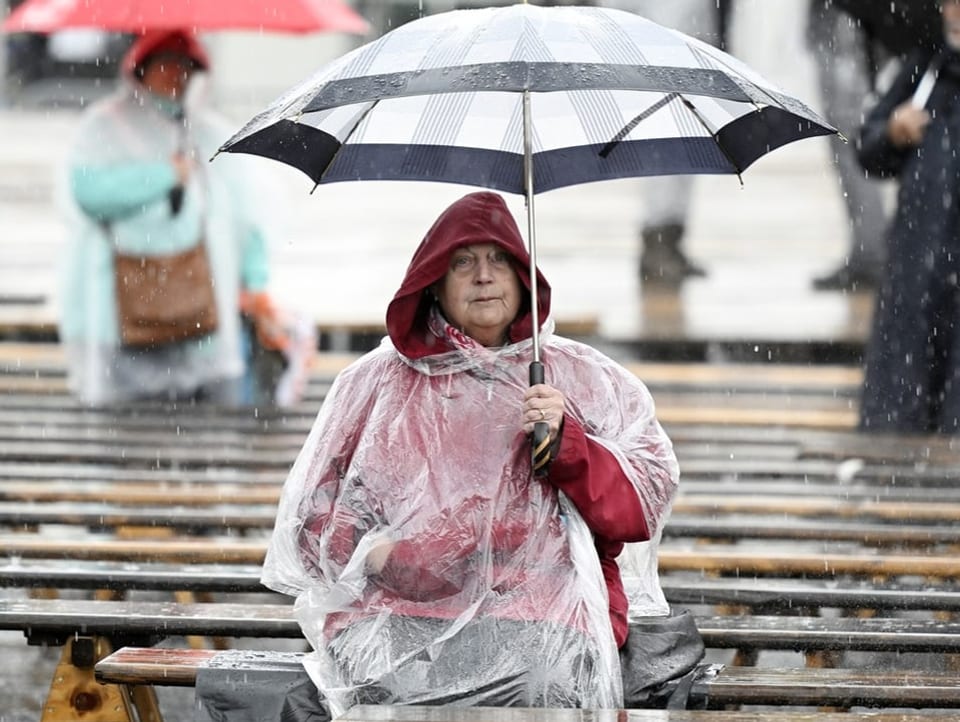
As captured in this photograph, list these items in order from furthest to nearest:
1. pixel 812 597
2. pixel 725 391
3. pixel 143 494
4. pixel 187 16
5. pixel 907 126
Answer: pixel 725 391 → pixel 187 16 → pixel 907 126 → pixel 143 494 → pixel 812 597

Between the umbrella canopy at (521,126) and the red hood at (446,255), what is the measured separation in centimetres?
28

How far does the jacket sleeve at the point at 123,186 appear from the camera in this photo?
27.1 feet

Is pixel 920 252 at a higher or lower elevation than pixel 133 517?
higher

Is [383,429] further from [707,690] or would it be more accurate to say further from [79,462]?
[79,462]

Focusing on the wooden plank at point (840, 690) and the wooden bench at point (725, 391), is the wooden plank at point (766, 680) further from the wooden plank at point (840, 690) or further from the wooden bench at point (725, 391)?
the wooden bench at point (725, 391)

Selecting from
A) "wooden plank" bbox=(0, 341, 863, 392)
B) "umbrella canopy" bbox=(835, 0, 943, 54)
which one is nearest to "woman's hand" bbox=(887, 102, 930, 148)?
"wooden plank" bbox=(0, 341, 863, 392)

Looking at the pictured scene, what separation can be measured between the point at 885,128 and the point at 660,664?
14.2ft

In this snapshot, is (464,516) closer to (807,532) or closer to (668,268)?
(807,532)

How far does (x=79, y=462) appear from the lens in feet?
24.1

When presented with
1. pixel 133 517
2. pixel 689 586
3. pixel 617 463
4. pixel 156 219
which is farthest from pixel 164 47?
pixel 617 463

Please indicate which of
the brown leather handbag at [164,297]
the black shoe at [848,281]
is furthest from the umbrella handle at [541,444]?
the black shoe at [848,281]

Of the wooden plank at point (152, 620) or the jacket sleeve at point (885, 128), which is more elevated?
the jacket sleeve at point (885, 128)

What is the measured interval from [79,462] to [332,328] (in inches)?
146

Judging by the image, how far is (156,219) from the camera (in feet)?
27.4
